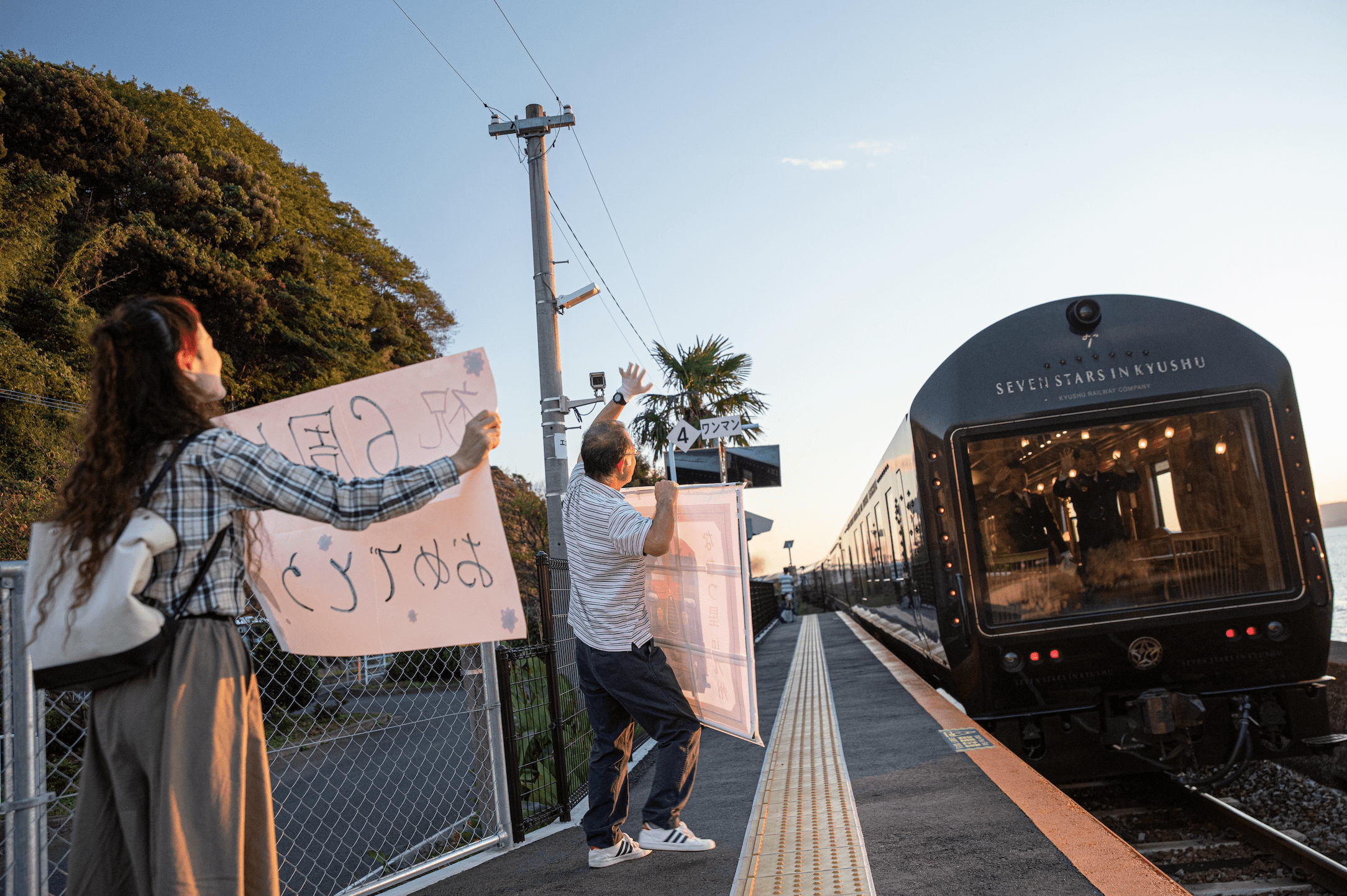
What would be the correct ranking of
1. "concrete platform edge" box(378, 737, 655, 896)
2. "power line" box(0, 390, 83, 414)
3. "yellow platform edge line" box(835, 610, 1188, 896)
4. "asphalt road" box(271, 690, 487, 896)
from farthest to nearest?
"power line" box(0, 390, 83, 414), "asphalt road" box(271, 690, 487, 896), "concrete platform edge" box(378, 737, 655, 896), "yellow platform edge line" box(835, 610, 1188, 896)

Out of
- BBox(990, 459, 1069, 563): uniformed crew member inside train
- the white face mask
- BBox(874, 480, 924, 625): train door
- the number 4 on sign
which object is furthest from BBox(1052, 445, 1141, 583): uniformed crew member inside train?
the number 4 on sign

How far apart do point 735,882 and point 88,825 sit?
2.30 metres

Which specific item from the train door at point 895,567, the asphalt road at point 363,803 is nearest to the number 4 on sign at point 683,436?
the train door at point 895,567

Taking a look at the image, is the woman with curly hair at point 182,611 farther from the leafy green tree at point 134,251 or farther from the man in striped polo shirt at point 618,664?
the leafy green tree at point 134,251

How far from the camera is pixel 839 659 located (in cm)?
A: 1388

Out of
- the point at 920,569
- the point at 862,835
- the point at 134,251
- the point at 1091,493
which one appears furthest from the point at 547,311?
the point at 134,251

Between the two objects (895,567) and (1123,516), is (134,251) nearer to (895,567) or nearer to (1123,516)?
(895,567)

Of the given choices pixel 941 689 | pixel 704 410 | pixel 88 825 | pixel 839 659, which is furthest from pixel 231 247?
pixel 88 825

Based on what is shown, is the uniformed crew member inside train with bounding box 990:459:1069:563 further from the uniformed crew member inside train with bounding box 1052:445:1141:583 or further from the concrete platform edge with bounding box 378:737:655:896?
the concrete platform edge with bounding box 378:737:655:896

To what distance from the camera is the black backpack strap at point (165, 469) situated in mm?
2064

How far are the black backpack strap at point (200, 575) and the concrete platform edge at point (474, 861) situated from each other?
2.17 meters

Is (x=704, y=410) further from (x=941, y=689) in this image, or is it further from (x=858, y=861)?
(x=858, y=861)

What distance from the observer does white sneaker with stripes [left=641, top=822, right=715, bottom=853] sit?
4.00 metres

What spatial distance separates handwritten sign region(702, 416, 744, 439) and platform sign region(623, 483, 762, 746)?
6197 mm
